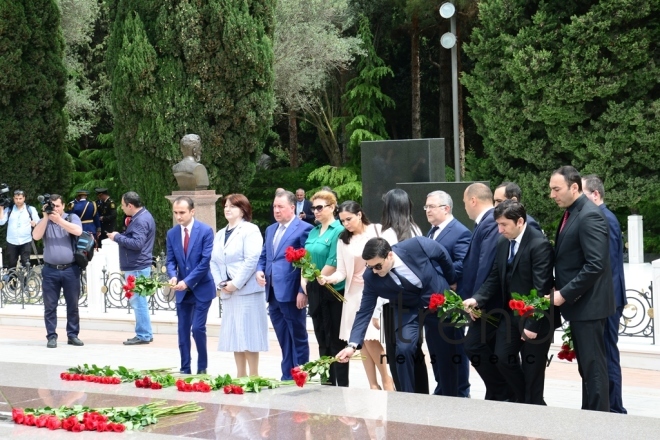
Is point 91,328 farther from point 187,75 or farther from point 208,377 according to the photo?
point 187,75

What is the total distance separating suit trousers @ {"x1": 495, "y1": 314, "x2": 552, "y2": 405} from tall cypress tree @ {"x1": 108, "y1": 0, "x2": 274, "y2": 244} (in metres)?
17.3

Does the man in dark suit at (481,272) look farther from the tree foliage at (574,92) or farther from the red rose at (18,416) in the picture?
the tree foliage at (574,92)

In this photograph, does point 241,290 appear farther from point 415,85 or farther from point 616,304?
point 415,85

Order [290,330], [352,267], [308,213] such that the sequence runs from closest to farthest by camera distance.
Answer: [352,267]
[290,330]
[308,213]

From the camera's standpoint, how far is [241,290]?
885 cm

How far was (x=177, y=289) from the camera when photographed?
360 inches

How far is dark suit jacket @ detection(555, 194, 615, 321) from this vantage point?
6508 mm

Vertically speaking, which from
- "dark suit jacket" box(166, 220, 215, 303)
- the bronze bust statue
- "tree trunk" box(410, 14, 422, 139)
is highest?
"tree trunk" box(410, 14, 422, 139)

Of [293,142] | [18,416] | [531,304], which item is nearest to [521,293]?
[531,304]

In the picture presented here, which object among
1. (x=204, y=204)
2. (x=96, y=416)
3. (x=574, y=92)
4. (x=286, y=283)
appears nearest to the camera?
(x=96, y=416)

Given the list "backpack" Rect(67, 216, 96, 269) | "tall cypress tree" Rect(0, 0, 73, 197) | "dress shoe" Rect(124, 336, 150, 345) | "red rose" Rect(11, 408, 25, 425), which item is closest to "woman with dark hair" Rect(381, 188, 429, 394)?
"red rose" Rect(11, 408, 25, 425)

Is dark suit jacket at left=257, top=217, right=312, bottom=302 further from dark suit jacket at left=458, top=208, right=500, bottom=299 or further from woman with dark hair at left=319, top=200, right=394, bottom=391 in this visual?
dark suit jacket at left=458, top=208, right=500, bottom=299

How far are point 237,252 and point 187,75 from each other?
15612 millimetres

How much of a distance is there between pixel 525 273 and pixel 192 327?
3.63 m
